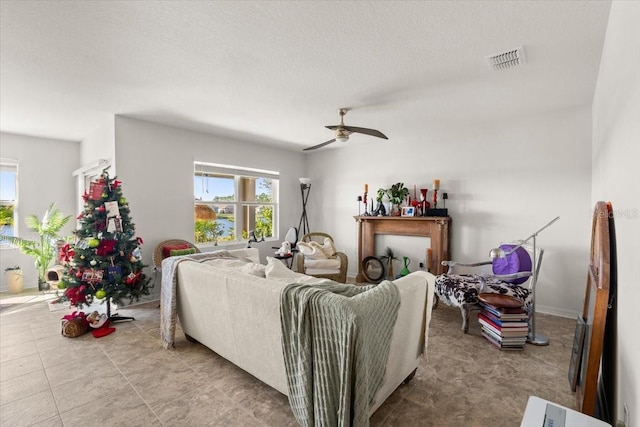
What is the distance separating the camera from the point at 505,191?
3.99 meters

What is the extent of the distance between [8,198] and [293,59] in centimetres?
549

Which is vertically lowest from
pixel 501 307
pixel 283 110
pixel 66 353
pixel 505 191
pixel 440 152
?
pixel 66 353

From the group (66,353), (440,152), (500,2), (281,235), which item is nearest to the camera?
(500,2)

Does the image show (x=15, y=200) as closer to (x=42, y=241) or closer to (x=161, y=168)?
(x=42, y=241)

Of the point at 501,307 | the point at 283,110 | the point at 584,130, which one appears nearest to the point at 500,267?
the point at 501,307

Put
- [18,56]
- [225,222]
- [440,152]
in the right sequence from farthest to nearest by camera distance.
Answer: [225,222], [440,152], [18,56]

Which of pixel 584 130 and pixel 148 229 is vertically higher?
pixel 584 130

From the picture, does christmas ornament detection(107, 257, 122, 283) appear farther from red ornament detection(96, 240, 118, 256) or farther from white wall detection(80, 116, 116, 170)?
white wall detection(80, 116, 116, 170)

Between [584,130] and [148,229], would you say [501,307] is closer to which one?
[584,130]

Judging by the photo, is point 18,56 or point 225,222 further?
point 225,222

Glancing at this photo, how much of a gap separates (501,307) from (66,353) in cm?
397

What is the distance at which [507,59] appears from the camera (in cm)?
236

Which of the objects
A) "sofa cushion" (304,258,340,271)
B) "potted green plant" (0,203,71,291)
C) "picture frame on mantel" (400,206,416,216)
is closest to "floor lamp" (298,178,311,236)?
"sofa cushion" (304,258,340,271)

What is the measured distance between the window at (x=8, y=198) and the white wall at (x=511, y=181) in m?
5.67
